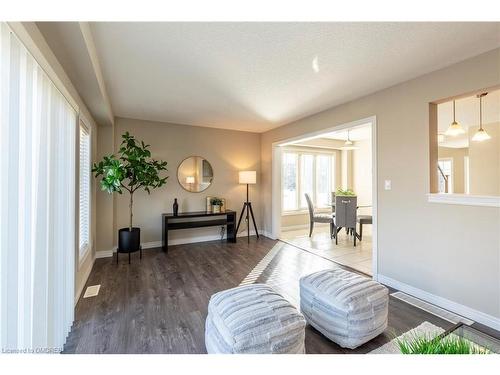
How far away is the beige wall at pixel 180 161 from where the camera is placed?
14.8 feet

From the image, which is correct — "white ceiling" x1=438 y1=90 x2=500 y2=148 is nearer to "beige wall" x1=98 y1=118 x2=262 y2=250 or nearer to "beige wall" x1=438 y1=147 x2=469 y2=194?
"beige wall" x1=438 y1=147 x2=469 y2=194

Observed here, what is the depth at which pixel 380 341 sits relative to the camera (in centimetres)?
187

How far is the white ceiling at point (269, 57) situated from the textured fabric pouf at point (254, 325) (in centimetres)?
207

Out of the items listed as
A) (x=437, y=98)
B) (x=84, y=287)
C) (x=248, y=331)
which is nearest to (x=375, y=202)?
(x=437, y=98)

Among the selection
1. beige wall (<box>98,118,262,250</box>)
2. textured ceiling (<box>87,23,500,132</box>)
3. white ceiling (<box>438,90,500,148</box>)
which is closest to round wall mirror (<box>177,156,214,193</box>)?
beige wall (<box>98,118,262,250</box>)

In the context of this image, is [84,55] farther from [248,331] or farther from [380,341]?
[380,341]

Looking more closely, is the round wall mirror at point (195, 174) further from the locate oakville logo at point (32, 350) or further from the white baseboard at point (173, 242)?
the locate oakville logo at point (32, 350)

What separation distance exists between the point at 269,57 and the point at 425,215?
239cm

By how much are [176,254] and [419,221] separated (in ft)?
12.1

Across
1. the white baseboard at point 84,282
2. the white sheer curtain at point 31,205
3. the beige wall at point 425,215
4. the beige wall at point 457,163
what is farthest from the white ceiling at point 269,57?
the beige wall at point 457,163

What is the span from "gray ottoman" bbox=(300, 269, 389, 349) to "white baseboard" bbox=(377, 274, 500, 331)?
3.37 feet

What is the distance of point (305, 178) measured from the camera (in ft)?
22.8

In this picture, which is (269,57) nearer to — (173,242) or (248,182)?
(248,182)

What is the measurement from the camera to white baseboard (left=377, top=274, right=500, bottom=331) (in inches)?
83.3
